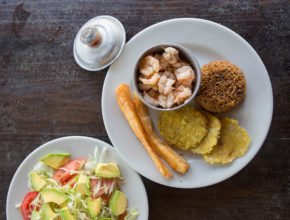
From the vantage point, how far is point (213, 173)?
1.89m

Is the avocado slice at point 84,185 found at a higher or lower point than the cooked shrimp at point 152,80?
lower

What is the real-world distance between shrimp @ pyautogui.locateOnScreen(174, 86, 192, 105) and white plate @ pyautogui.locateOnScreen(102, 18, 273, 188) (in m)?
0.35

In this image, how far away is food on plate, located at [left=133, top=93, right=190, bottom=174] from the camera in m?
1.88

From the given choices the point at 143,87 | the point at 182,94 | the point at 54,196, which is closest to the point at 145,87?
the point at 143,87

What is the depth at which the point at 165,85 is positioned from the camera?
5.78ft

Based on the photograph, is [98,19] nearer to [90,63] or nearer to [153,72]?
[90,63]

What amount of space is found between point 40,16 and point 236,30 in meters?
1.61

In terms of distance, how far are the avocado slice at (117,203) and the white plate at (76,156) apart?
1.8 inches

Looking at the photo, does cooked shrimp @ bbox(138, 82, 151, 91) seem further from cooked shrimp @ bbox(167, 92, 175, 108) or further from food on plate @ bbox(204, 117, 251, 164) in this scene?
food on plate @ bbox(204, 117, 251, 164)

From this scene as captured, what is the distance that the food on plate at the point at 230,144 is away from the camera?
1845 mm

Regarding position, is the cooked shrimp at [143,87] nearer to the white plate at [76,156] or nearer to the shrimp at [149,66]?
the shrimp at [149,66]

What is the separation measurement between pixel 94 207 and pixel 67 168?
14.0 inches

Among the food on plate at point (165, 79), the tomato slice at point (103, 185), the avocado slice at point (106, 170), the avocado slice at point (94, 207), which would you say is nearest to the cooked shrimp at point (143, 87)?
the food on plate at point (165, 79)

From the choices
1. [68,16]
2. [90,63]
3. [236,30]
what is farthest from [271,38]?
[68,16]
